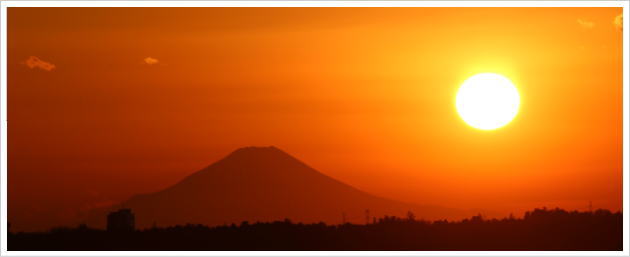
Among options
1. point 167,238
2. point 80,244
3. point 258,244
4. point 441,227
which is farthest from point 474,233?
point 80,244

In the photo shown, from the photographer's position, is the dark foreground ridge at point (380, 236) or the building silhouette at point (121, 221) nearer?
the dark foreground ridge at point (380, 236)

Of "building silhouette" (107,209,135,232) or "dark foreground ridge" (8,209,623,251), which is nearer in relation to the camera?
"dark foreground ridge" (8,209,623,251)

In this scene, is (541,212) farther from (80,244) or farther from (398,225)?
(80,244)

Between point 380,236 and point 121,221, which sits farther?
point 121,221
